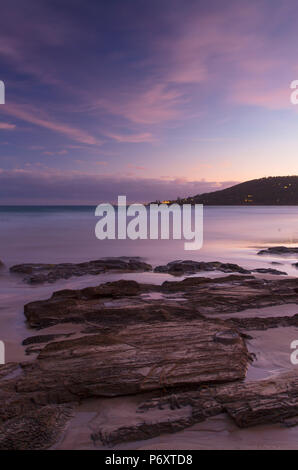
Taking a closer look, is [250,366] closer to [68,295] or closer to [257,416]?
[257,416]

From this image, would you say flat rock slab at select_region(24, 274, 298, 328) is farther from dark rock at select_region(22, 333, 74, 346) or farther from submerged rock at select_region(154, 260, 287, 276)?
submerged rock at select_region(154, 260, 287, 276)

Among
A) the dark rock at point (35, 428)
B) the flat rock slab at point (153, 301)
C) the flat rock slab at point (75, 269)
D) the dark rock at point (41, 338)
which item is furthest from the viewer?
the flat rock slab at point (75, 269)

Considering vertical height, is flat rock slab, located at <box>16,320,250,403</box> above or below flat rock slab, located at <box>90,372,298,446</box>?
A: above

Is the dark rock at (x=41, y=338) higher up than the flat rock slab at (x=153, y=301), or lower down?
lower down

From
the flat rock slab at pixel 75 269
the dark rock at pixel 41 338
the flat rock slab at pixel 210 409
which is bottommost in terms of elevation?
the flat rock slab at pixel 210 409

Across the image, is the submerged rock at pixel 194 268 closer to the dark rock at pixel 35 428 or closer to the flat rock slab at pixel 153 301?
the flat rock slab at pixel 153 301

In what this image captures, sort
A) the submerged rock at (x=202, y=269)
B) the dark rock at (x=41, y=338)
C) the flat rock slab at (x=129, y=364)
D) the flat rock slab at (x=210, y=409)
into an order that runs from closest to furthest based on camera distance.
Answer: the flat rock slab at (x=210, y=409) → the flat rock slab at (x=129, y=364) → the dark rock at (x=41, y=338) → the submerged rock at (x=202, y=269)

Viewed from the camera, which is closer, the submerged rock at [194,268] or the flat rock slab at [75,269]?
the flat rock slab at [75,269]

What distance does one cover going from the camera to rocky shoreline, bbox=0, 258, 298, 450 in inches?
115

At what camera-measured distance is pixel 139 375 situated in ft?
11.5

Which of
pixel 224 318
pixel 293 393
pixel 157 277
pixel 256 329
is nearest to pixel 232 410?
pixel 293 393

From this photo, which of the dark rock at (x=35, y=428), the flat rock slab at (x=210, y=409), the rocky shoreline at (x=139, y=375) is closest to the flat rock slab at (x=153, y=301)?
the rocky shoreline at (x=139, y=375)

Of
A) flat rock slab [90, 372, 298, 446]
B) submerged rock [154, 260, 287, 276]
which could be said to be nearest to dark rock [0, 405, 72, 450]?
flat rock slab [90, 372, 298, 446]

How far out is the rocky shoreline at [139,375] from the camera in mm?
2918
